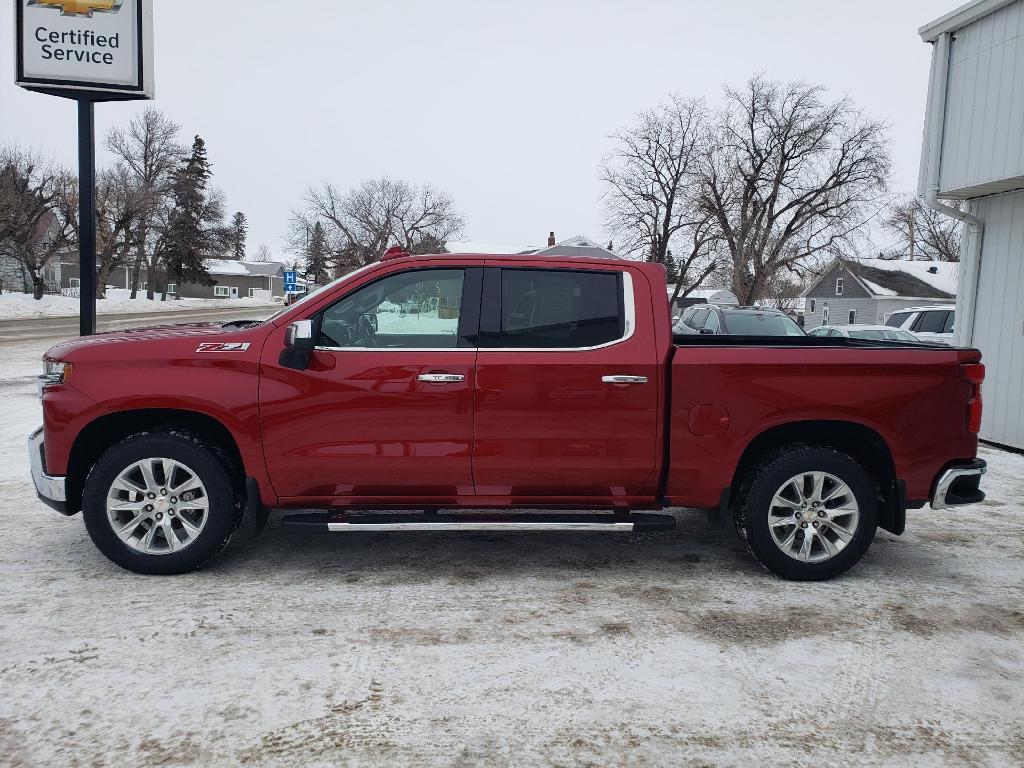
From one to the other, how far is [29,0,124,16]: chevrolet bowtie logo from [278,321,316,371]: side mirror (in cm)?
733

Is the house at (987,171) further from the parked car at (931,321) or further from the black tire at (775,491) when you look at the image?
the parked car at (931,321)

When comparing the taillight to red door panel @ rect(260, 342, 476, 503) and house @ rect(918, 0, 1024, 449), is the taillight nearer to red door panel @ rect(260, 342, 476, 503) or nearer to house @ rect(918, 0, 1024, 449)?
red door panel @ rect(260, 342, 476, 503)

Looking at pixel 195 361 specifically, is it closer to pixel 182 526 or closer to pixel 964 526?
pixel 182 526

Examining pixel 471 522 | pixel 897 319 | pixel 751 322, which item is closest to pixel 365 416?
pixel 471 522

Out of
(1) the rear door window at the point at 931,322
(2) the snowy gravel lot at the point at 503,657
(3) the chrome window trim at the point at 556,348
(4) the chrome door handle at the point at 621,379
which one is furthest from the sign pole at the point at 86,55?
(1) the rear door window at the point at 931,322

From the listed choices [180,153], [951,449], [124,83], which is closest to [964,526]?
[951,449]

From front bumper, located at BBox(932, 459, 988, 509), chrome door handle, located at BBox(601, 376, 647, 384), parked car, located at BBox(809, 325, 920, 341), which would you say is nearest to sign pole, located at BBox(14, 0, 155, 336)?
chrome door handle, located at BBox(601, 376, 647, 384)

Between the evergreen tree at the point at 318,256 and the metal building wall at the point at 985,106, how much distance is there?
5964cm

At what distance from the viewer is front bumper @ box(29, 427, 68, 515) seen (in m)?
4.61

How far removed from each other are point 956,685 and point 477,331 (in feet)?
9.82

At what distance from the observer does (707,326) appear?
16.8 meters

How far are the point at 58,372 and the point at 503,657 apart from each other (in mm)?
3079

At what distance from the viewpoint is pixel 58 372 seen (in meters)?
4.63

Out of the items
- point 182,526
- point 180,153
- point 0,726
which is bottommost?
point 0,726
